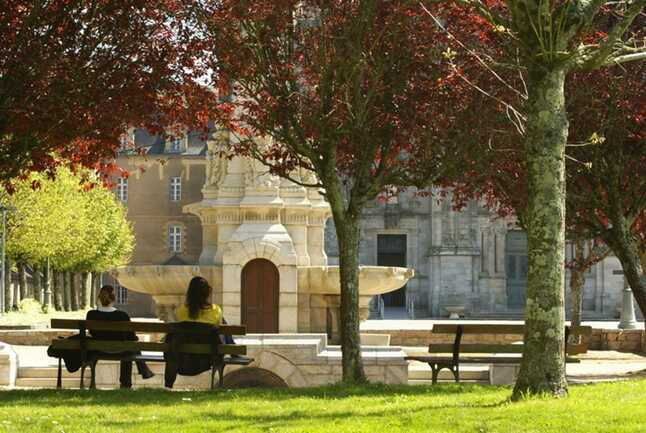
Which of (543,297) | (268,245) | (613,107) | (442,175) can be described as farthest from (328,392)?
(268,245)

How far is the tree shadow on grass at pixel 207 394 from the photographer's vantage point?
433 inches

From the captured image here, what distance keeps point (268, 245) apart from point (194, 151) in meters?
46.0

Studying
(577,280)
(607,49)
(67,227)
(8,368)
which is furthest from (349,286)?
(67,227)

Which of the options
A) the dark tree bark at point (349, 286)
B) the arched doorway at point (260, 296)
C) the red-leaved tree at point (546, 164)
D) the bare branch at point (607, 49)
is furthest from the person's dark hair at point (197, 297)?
the arched doorway at point (260, 296)

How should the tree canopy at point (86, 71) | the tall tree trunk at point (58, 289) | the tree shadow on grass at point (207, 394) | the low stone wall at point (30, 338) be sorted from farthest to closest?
the tall tree trunk at point (58, 289), the low stone wall at point (30, 338), the tree canopy at point (86, 71), the tree shadow on grass at point (207, 394)

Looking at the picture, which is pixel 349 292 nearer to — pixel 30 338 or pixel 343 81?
pixel 343 81

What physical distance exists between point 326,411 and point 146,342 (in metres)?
3.89

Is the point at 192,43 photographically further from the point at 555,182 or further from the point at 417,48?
the point at 555,182

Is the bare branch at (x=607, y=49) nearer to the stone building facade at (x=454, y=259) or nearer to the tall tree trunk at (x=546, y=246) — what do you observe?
the tall tree trunk at (x=546, y=246)

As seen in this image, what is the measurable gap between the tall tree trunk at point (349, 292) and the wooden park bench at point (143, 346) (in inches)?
53.8

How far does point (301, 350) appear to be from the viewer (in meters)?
16.3

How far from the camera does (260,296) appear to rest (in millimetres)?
23609

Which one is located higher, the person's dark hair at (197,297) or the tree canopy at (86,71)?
the tree canopy at (86,71)

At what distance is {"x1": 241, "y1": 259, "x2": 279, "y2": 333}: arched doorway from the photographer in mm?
23422
